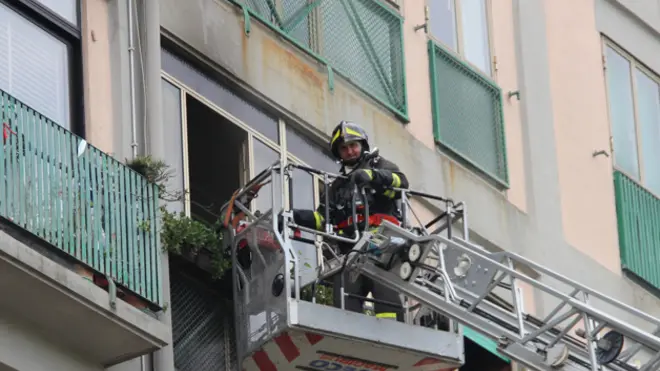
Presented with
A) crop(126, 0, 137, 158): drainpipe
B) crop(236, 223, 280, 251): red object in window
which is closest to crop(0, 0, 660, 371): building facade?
crop(126, 0, 137, 158): drainpipe

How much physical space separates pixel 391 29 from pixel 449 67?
123 centimetres

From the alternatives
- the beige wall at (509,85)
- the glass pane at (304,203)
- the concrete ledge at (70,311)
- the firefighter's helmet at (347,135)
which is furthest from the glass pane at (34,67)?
the beige wall at (509,85)

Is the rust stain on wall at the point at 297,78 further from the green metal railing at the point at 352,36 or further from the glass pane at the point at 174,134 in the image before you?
the glass pane at the point at 174,134

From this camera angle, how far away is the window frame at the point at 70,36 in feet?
53.2

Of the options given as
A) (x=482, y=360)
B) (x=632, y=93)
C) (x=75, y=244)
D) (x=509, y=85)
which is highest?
(x=632, y=93)

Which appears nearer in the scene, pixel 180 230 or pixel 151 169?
pixel 151 169

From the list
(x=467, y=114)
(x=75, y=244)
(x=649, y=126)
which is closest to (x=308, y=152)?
(x=467, y=114)

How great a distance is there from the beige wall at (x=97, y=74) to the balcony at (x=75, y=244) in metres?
0.81

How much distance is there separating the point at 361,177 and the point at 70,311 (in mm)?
3601

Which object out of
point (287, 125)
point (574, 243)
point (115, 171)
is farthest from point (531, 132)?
point (115, 171)

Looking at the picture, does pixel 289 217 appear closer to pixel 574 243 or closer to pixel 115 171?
pixel 115 171

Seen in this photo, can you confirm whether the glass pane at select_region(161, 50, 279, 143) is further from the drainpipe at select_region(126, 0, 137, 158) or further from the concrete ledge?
the concrete ledge

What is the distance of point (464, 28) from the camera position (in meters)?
22.5

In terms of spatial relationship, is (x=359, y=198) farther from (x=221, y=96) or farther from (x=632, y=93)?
(x=632, y=93)
